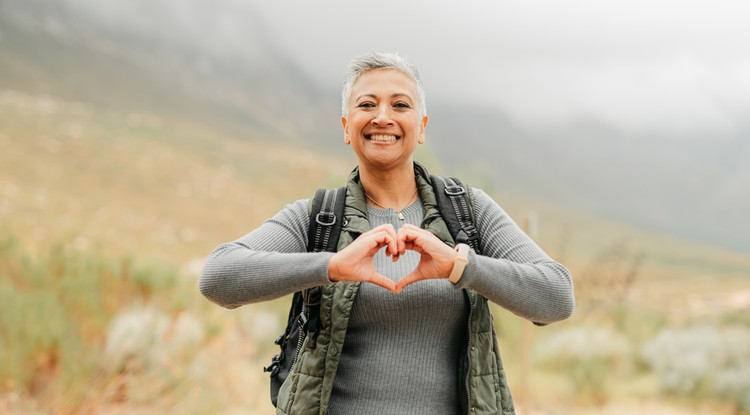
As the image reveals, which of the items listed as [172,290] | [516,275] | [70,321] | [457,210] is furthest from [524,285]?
[172,290]

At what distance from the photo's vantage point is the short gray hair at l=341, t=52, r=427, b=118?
194 centimetres

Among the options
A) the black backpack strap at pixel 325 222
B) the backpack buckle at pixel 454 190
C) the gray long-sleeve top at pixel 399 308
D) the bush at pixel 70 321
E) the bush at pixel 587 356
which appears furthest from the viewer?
the bush at pixel 587 356

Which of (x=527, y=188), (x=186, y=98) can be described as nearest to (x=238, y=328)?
(x=186, y=98)

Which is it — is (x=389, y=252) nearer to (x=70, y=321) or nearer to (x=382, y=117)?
(x=382, y=117)

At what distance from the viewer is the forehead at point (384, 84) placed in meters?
1.90

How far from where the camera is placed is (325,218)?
1852 millimetres

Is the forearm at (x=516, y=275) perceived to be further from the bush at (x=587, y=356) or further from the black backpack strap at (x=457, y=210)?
the bush at (x=587, y=356)

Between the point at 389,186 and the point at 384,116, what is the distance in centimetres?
24

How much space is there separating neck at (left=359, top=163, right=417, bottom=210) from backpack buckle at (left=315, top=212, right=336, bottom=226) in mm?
189

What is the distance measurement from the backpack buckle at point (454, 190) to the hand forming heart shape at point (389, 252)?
35 centimetres

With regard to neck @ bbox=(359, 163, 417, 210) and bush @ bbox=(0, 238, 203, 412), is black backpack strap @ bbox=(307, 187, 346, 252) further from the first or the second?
bush @ bbox=(0, 238, 203, 412)

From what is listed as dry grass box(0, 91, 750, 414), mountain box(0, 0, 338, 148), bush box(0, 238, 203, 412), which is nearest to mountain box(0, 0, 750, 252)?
mountain box(0, 0, 338, 148)

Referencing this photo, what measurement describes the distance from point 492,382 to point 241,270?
0.76 m

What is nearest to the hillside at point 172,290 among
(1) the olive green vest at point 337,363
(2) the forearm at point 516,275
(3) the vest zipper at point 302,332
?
(3) the vest zipper at point 302,332
